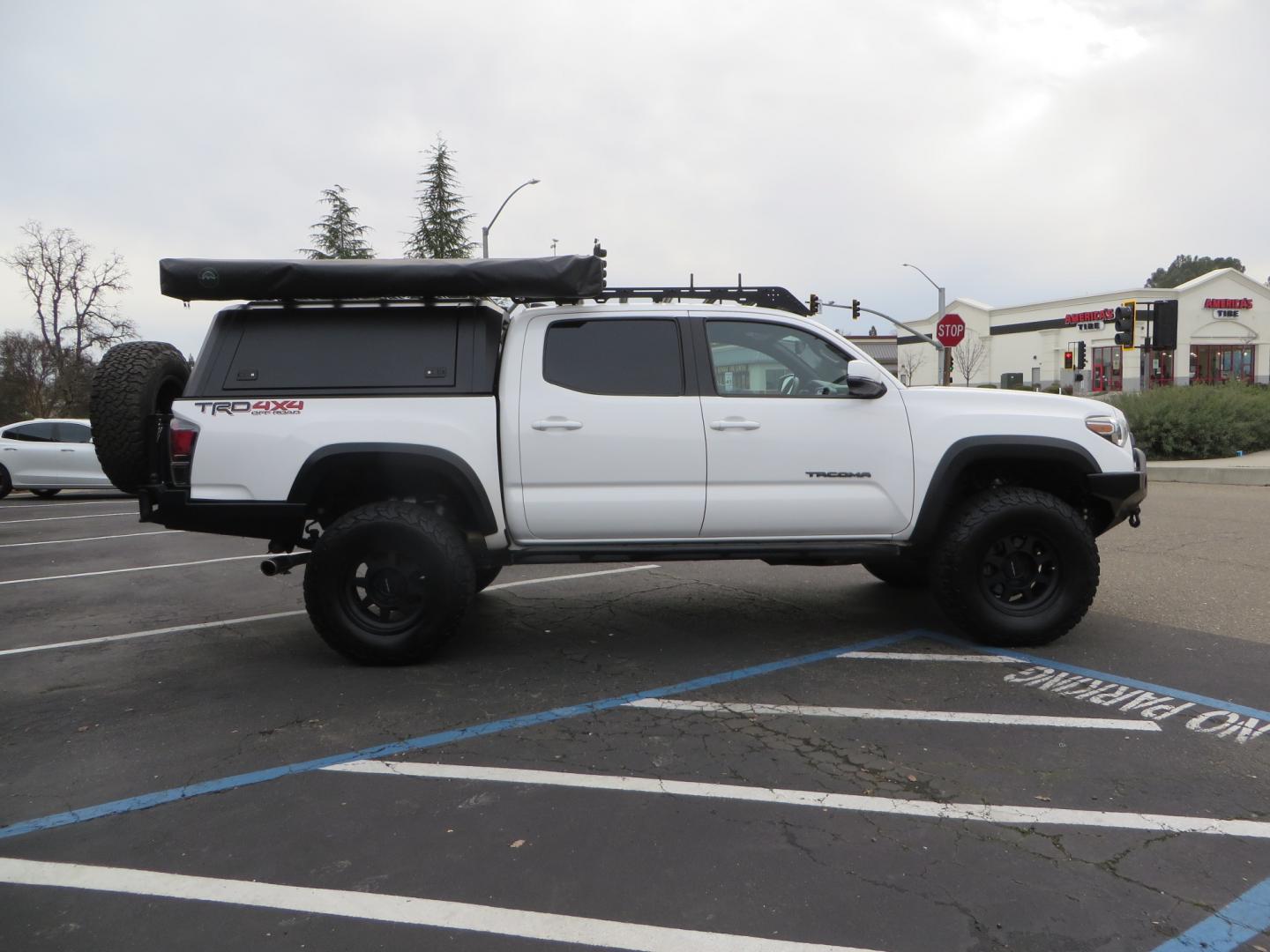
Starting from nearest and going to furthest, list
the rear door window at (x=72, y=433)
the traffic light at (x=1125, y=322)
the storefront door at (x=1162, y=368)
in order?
the rear door window at (x=72, y=433) → the traffic light at (x=1125, y=322) → the storefront door at (x=1162, y=368)

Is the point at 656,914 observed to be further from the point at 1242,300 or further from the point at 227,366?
the point at 1242,300

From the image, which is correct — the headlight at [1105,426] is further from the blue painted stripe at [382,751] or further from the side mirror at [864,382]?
the blue painted stripe at [382,751]

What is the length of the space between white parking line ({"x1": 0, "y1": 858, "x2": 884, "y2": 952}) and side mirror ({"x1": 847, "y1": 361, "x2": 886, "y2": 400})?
3.25 meters

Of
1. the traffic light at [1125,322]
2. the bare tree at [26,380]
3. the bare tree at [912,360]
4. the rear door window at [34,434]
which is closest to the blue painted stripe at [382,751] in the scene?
the rear door window at [34,434]

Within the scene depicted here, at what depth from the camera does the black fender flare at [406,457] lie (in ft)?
16.0

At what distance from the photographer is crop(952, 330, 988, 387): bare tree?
2470 inches

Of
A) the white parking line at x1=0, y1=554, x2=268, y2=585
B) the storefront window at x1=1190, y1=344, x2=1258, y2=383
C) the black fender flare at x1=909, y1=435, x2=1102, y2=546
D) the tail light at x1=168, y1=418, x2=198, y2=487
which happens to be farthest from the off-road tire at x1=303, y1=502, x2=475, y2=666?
the storefront window at x1=1190, y1=344, x2=1258, y2=383

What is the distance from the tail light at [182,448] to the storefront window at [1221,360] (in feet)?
183

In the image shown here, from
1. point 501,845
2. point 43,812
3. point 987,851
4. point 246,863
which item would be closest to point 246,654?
point 43,812

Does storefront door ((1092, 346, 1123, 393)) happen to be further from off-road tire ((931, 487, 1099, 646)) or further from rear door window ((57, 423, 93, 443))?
off-road tire ((931, 487, 1099, 646))

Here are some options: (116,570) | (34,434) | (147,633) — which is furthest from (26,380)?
(147,633)

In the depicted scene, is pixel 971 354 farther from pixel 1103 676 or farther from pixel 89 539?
pixel 1103 676

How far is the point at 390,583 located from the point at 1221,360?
57.0 m


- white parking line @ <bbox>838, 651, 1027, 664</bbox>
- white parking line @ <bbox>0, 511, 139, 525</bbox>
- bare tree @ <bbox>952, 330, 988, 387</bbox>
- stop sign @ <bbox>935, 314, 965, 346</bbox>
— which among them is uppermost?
bare tree @ <bbox>952, 330, 988, 387</bbox>
